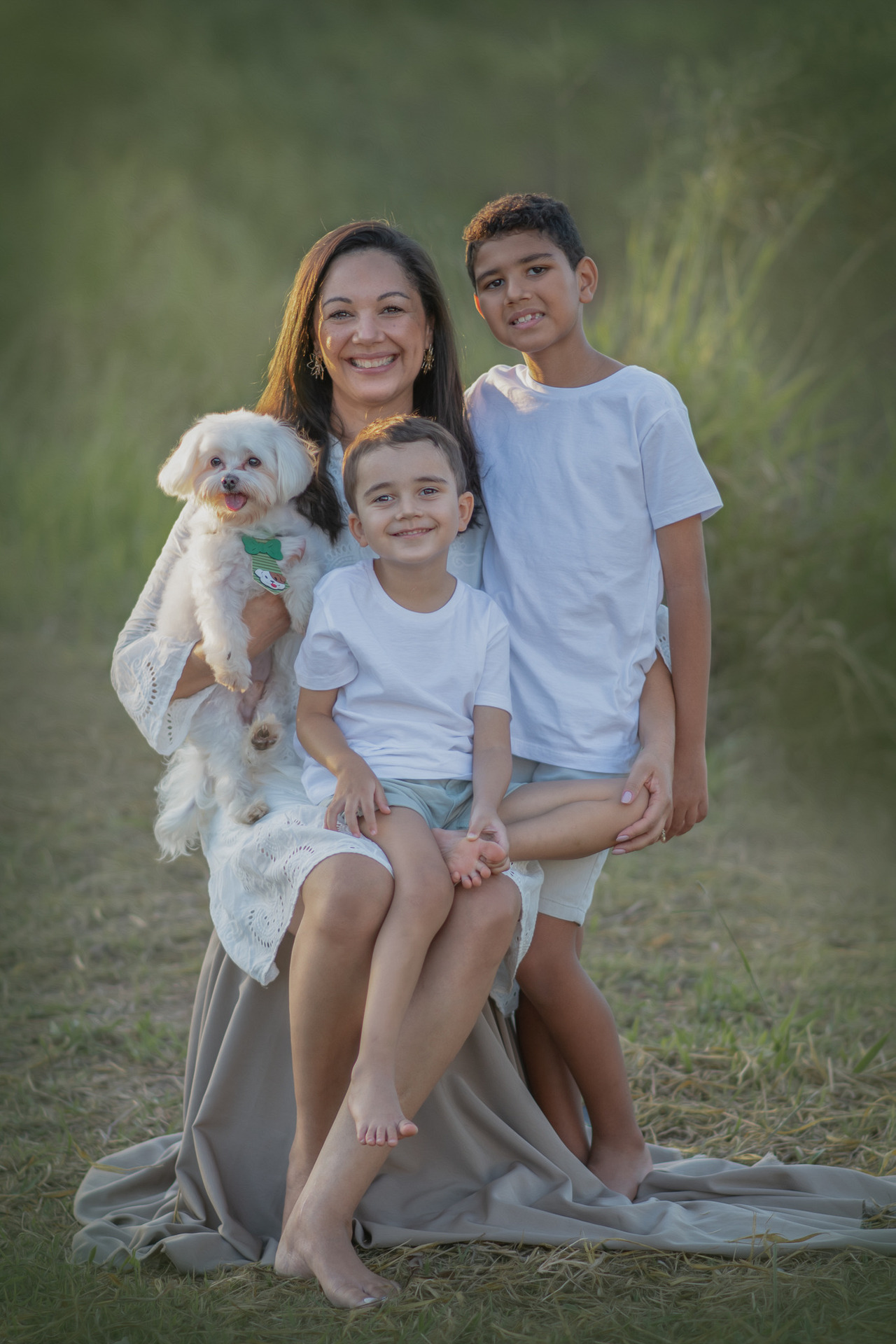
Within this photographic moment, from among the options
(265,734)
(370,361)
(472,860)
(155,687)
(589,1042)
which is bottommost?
(589,1042)

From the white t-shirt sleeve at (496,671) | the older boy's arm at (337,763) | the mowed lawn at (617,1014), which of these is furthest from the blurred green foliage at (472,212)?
the older boy's arm at (337,763)

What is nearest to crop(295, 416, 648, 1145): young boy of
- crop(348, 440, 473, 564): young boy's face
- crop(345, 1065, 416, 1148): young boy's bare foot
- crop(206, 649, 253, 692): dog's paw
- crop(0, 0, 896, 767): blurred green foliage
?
crop(348, 440, 473, 564): young boy's face

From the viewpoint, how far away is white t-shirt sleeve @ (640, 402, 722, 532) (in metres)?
2.12

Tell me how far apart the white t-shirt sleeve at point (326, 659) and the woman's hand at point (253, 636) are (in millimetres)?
271

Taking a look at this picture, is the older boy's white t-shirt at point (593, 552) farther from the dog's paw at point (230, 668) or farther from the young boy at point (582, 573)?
the dog's paw at point (230, 668)

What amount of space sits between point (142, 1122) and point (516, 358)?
11.4 feet

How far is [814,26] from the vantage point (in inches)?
218

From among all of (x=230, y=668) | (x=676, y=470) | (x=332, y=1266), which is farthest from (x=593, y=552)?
(x=332, y=1266)

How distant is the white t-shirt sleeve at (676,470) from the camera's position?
212 cm

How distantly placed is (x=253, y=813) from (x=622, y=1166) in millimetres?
910

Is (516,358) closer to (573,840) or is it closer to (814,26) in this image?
(814,26)

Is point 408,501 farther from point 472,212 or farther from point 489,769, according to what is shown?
point 472,212

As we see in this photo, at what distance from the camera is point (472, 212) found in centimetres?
594

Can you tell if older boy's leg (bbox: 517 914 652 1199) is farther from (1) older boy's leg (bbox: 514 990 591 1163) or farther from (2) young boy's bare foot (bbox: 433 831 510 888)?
(2) young boy's bare foot (bbox: 433 831 510 888)
